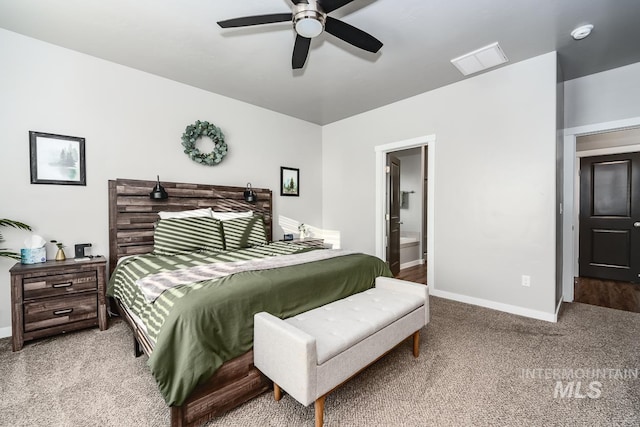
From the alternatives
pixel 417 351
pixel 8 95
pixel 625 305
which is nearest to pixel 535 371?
pixel 417 351

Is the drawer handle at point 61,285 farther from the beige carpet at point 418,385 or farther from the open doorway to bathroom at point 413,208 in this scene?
the open doorway to bathroom at point 413,208

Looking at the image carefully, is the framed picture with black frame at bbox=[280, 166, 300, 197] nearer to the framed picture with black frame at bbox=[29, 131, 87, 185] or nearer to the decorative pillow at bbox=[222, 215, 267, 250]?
the decorative pillow at bbox=[222, 215, 267, 250]

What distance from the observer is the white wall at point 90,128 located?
8.23ft

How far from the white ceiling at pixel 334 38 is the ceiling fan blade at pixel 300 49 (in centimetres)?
27

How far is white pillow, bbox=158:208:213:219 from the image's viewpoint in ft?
10.5

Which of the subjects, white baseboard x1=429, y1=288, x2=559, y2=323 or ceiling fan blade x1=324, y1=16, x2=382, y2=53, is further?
white baseboard x1=429, y1=288, x2=559, y2=323

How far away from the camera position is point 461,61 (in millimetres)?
2914

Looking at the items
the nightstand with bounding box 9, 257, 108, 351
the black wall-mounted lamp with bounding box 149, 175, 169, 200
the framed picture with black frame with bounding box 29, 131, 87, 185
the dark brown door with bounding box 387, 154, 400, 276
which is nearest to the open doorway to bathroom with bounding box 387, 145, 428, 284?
the dark brown door with bounding box 387, 154, 400, 276

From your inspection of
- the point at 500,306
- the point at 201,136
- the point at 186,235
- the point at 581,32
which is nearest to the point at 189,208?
the point at 186,235

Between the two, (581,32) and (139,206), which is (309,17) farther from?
(139,206)

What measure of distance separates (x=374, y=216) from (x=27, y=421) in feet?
13.2

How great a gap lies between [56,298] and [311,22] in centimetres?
313

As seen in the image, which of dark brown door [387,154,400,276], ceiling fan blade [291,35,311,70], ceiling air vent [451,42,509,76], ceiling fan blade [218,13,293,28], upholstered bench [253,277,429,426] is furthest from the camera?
dark brown door [387,154,400,276]

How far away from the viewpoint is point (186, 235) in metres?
2.99
